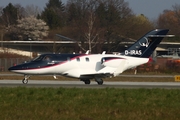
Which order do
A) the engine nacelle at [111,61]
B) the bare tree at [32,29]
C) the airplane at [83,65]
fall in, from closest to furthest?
the airplane at [83,65], the engine nacelle at [111,61], the bare tree at [32,29]

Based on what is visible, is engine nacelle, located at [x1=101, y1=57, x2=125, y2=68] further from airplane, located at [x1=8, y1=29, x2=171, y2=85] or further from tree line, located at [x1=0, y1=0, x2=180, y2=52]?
tree line, located at [x1=0, y1=0, x2=180, y2=52]

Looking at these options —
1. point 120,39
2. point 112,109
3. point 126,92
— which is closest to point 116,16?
point 120,39

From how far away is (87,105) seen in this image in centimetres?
1978

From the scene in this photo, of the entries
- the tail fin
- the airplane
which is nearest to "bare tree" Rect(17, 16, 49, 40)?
the tail fin

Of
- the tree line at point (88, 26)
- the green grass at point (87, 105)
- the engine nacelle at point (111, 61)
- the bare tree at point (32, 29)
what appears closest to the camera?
the green grass at point (87, 105)

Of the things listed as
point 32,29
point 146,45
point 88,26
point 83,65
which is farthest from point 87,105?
point 32,29

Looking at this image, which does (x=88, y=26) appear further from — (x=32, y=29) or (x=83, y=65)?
(x=83, y=65)

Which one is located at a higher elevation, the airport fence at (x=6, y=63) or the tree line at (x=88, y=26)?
the tree line at (x=88, y=26)

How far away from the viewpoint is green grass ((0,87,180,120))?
16.9 m

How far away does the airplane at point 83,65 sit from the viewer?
34.0m

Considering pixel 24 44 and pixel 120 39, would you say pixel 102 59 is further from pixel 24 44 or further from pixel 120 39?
pixel 24 44

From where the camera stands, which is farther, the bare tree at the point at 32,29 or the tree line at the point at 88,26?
the bare tree at the point at 32,29

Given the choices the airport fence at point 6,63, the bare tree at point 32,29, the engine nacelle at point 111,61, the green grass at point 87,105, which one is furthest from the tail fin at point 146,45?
the bare tree at point 32,29

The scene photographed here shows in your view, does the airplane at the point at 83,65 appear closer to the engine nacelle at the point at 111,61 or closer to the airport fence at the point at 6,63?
the engine nacelle at the point at 111,61
